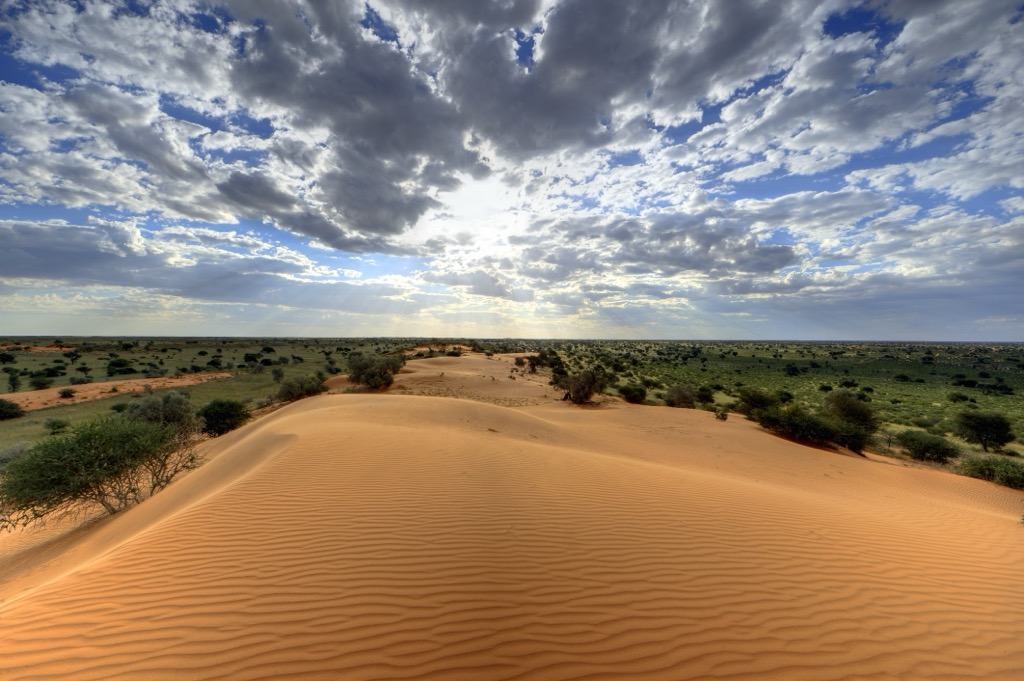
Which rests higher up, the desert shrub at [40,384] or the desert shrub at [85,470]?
the desert shrub at [85,470]

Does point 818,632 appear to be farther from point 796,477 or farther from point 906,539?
point 796,477

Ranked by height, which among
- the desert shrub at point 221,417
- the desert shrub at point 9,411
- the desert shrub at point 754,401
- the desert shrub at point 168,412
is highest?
the desert shrub at point 754,401

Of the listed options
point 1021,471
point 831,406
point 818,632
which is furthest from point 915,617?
point 831,406

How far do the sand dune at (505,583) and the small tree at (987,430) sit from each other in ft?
50.8

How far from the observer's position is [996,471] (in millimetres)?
14008

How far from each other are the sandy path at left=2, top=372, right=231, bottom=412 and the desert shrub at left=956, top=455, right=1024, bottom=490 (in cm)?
4499

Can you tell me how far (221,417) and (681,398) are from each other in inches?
1065

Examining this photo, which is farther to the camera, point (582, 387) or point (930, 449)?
point (582, 387)

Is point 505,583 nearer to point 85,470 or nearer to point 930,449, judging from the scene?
point 85,470

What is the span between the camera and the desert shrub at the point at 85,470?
865 centimetres

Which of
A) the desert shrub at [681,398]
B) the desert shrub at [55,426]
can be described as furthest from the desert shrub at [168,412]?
the desert shrub at [681,398]

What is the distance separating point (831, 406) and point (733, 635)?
22303mm

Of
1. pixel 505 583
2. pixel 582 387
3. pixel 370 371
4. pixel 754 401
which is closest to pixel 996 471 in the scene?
pixel 754 401

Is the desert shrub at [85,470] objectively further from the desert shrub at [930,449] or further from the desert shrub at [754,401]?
the desert shrub at [930,449]
